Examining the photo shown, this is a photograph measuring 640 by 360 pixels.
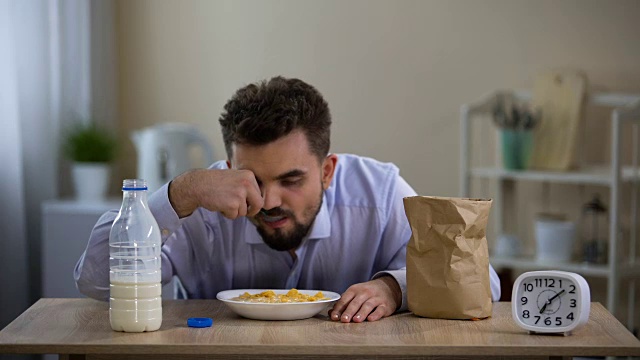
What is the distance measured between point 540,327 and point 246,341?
1.65 ft

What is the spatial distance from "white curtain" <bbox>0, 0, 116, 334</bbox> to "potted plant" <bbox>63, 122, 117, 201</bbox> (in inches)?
2.9

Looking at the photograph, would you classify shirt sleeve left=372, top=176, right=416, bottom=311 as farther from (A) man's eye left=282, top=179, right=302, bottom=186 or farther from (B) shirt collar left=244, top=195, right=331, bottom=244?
(A) man's eye left=282, top=179, right=302, bottom=186

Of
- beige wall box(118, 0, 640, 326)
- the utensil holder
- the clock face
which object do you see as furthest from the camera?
beige wall box(118, 0, 640, 326)

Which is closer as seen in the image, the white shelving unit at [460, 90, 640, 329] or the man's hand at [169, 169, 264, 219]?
the man's hand at [169, 169, 264, 219]

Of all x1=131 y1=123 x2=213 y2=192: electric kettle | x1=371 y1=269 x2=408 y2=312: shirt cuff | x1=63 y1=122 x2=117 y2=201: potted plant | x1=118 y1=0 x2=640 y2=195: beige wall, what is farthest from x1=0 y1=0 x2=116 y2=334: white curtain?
x1=371 y1=269 x2=408 y2=312: shirt cuff

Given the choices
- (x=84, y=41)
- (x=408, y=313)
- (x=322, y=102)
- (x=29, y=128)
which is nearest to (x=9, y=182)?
(x=29, y=128)

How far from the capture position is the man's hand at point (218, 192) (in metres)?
1.77

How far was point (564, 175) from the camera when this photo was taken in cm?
338

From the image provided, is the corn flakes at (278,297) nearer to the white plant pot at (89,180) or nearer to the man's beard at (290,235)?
the man's beard at (290,235)

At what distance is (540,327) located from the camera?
5.19 ft

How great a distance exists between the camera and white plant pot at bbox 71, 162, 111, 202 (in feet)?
12.0

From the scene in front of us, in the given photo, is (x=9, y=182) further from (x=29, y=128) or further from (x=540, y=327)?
(x=540, y=327)

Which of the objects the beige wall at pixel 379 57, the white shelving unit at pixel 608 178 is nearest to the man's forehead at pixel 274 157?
the white shelving unit at pixel 608 178

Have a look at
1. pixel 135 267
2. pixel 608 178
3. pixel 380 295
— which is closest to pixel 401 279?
pixel 380 295
